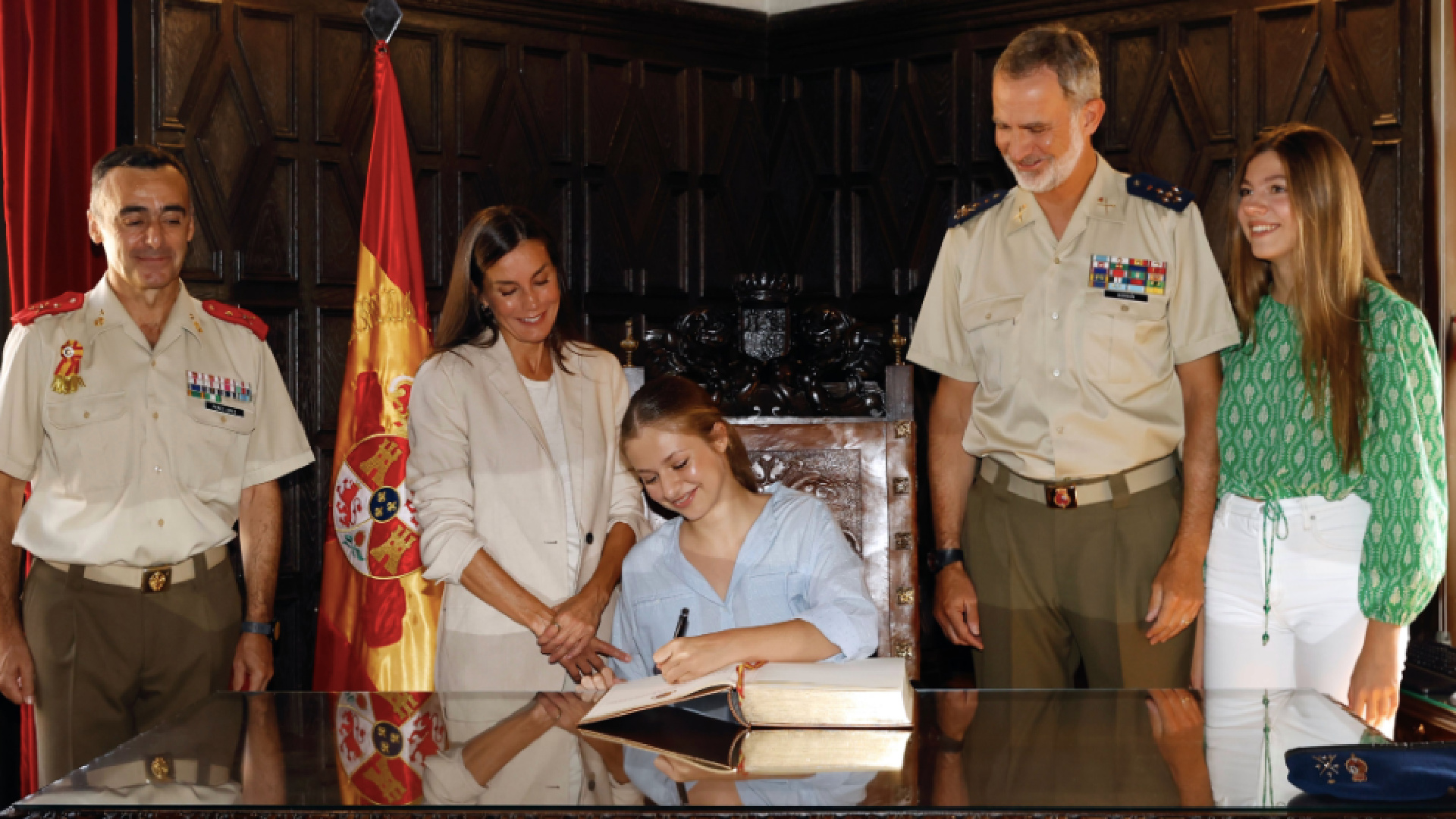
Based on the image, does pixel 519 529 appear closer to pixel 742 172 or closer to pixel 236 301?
pixel 236 301

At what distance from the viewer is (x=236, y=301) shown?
4004 millimetres

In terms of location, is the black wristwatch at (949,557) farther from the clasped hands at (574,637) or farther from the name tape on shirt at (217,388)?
the name tape on shirt at (217,388)

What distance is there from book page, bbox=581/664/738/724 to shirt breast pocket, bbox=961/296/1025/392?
1069 mm

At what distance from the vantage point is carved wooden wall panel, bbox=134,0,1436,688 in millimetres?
3953

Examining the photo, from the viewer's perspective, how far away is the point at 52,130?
12.0 ft

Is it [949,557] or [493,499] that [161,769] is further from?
[949,557]

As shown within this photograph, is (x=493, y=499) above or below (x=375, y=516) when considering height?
above

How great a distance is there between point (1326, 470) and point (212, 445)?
7.65 ft

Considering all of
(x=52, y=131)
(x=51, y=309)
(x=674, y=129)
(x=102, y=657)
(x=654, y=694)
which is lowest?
(x=102, y=657)

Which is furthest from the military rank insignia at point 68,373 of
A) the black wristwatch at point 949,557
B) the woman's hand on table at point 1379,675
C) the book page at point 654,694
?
the woman's hand on table at point 1379,675

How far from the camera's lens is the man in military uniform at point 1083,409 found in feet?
8.01

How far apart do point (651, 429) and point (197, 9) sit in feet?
8.68

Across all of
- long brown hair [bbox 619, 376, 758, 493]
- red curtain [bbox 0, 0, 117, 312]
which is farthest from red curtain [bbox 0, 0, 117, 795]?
long brown hair [bbox 619, 376, 758, 493]

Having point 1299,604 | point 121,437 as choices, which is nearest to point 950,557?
Answer: point 1299,604
